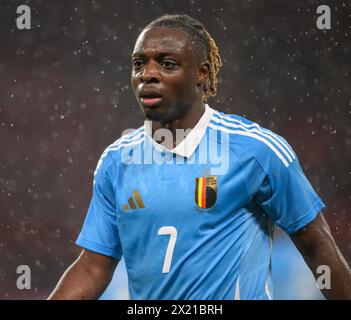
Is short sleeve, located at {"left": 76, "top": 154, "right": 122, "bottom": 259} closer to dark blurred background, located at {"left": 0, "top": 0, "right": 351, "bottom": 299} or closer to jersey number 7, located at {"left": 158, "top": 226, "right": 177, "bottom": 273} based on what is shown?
jersey number 7, located at {"left": 158, "top": 226, "right": 177, "bottom": 273}

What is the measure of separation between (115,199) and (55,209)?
3.37 meters

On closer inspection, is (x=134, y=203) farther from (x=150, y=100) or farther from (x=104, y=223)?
(x=150, y=100)

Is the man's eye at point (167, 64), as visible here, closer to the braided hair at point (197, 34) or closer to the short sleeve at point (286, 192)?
the braided hair at point (197, 34)

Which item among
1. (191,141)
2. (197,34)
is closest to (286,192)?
(191,141)

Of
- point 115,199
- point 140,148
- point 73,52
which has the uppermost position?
point 73,52

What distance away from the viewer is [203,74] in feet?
9.91

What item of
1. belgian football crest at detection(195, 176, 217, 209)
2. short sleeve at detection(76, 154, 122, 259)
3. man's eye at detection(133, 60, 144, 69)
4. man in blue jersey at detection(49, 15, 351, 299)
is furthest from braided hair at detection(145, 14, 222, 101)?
short sleeve at detection(76, 154, 122, 259)

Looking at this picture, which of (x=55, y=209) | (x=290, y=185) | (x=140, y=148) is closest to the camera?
(x=290, y=185)

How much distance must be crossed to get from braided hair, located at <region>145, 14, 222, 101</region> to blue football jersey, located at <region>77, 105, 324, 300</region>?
23 cm

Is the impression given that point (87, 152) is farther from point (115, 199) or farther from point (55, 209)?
point (115, 199)

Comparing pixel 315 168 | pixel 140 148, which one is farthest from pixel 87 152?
pixel 140 148

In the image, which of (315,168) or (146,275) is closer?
(146,275)

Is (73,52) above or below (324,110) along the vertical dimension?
above

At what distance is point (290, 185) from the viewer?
9.30 feet
